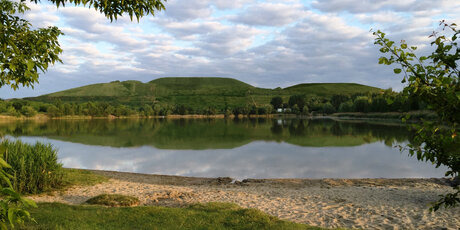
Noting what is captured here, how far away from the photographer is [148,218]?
8844 mm

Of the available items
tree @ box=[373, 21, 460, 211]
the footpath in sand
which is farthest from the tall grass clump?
tree @ box=[373, 21, 460, 211]

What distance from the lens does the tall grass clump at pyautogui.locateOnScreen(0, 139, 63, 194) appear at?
13.7m

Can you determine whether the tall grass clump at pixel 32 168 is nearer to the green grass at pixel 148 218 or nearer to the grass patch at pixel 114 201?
the grass patch at pixel 114 201

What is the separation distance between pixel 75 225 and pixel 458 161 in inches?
331

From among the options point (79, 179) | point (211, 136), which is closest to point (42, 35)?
point (79, 179)

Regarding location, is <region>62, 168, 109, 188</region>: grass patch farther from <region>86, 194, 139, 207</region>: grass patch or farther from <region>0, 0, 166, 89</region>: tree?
<region>0, 0, 166, 89</region>: tree

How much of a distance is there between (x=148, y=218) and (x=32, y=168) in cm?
883

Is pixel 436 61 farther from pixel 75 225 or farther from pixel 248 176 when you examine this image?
pixel 248 176

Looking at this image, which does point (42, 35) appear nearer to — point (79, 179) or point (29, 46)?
point (29, 46)

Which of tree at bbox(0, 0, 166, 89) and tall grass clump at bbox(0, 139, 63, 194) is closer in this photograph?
tree at bbox(0, 0, 166, 89)

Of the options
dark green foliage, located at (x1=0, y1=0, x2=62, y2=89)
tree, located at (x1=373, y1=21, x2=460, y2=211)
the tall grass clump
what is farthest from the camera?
the tall grass clump

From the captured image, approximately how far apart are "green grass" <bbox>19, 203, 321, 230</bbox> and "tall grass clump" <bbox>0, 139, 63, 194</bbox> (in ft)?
16.2

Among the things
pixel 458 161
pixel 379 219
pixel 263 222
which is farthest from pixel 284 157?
pixel 458 161

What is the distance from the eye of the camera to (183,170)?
2705cm
